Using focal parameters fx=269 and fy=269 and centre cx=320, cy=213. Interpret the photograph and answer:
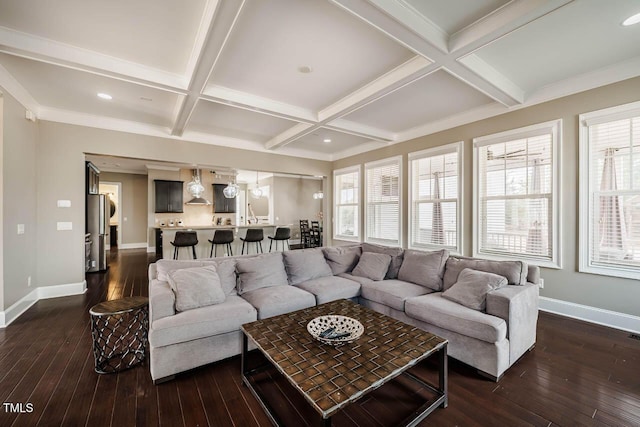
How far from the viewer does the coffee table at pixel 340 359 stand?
53.2 inches

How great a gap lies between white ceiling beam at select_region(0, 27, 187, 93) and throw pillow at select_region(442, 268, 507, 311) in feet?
12.2

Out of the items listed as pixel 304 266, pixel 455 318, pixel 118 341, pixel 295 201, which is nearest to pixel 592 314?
pixel 455 318

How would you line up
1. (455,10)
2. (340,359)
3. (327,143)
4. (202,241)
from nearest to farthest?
(340,359) → (455,10) → (327,143) → (202,241)

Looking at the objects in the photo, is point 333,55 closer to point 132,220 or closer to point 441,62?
point 441,62

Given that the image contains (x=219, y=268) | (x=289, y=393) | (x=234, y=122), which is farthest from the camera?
(x=234, y=122)

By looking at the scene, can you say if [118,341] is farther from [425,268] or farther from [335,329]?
[425,268]

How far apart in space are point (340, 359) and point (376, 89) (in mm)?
2996

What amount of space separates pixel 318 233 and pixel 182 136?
5.44 meters

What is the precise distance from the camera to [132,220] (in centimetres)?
941

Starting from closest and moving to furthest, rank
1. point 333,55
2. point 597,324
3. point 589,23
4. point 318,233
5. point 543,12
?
point 543,12 → point 589,23 → point 333,55 → point 597,324 → point 318,233

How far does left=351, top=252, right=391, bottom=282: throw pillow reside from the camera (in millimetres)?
3500

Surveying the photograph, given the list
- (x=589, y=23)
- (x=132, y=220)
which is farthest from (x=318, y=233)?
(x=589, y=23)

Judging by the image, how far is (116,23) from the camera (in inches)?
90.1

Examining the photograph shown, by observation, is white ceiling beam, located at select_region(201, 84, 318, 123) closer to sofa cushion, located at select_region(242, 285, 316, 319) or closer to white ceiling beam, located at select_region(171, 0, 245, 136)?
white ceiling beam, located at select_region(171, 0, 245, 136)
